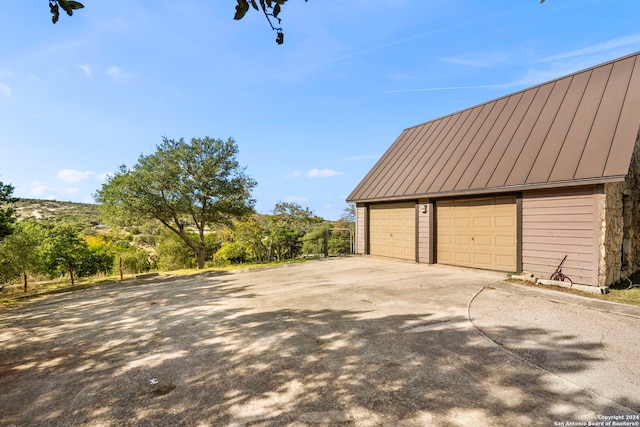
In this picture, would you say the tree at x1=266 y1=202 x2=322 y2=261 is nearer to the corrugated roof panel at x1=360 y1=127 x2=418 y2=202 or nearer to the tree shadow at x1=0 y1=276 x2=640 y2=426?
the corrugated roof panel at x1=360 y1=127 x2=418 y2=202

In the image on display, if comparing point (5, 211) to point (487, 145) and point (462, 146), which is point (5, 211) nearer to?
point (462, 146)

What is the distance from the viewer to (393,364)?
10.3 ft

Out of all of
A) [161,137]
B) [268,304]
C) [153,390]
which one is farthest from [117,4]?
[161,137]

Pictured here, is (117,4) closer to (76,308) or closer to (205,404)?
(205,404)

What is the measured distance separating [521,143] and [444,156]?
2.50m

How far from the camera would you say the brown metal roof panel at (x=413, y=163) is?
11.2 m

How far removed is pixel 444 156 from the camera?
10656 millimetres

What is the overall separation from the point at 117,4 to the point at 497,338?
6.47m

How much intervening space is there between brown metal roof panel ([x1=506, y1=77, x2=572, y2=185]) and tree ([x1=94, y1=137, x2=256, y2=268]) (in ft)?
44.5

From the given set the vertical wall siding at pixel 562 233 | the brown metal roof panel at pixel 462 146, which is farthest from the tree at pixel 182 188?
the vertical wall siding at pixel 562 233

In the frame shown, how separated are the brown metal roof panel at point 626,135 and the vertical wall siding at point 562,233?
25.4 inches

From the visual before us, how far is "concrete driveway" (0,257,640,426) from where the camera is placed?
2.38 metres

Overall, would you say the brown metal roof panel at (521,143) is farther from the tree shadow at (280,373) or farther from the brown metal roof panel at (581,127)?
the tree shadow at (280,373)

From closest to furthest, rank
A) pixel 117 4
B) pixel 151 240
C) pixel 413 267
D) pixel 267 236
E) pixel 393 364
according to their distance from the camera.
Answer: pixel 393 364
pixel 117 4
pixel 413 267
pixel 267 236
pixel 151 240
